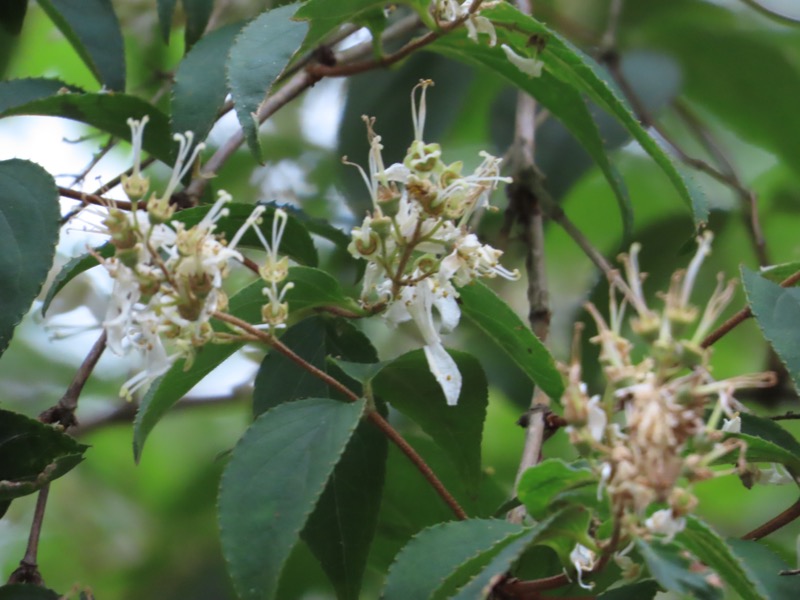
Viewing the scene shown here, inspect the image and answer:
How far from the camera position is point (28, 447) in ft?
2.34

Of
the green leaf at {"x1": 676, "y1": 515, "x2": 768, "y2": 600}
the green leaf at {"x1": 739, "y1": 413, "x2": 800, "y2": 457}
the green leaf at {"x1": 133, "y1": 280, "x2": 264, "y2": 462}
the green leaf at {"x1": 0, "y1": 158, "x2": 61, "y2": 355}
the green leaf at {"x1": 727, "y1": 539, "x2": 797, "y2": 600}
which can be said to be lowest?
the green leaf at {"x1": 739, "y1": 413, "x2": 800, "y2": 457}

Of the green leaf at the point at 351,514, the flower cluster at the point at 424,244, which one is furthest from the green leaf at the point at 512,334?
the green leaf at the point at 351,514

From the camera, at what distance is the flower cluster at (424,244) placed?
64cm

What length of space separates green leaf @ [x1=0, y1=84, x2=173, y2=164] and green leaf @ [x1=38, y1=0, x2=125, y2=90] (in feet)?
0.26

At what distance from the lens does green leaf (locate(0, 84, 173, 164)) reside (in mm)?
792

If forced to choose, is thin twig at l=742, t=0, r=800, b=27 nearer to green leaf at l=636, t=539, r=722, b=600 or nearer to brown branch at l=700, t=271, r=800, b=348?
brown branch at l=700, t=271, r=800, b=348

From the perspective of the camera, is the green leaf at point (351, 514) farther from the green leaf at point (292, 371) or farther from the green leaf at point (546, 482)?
the green leaf at point (546, 482)

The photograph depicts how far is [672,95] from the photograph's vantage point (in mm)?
1408

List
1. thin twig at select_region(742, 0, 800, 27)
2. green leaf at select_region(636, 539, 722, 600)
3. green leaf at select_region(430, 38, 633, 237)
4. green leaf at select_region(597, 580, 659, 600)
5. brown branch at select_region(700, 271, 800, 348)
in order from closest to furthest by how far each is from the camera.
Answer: green leaf at select_region(636, 539, 722, 600) → green leaf at select_region(597, 580, 659, 600) → brown branch at select_region(700, 271, 800, 348) → green leaf at select_region(430, 38, 633, 237) → thin twig at select_region(742, 0, 800, 27)

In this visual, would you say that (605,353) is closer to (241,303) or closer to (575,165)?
(241,303)

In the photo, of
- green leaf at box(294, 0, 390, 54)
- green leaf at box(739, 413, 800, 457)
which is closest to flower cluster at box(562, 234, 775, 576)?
green leaf at box(739, 413, 800, 457)

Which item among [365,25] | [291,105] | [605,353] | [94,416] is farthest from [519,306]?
[605,353]

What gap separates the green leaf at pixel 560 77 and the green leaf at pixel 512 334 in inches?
6.7

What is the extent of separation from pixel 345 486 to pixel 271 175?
891 mm
